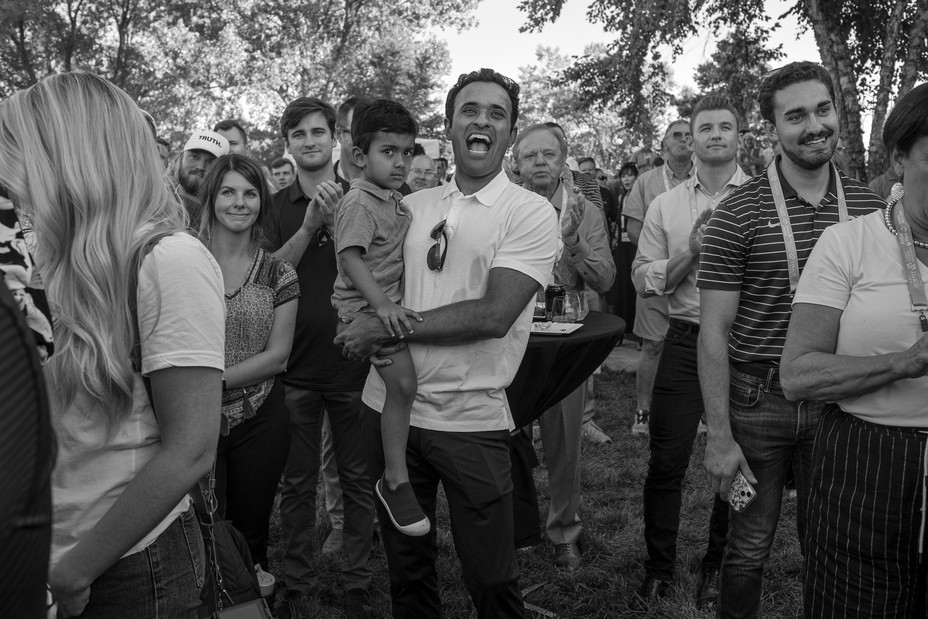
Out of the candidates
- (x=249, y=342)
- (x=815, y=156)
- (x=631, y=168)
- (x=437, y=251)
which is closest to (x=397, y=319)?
(x=437, y=251)

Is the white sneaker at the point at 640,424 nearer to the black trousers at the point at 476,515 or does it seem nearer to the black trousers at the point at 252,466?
the black trousers at the point at 252,466

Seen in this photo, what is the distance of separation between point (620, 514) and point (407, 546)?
8.07 ft

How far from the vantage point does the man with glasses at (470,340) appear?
107 inches

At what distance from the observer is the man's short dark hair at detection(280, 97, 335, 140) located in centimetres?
456

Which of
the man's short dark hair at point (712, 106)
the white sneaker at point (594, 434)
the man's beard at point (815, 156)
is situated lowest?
the white sneaker at point (594, 434)

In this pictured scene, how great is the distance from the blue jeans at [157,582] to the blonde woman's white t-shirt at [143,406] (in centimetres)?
5

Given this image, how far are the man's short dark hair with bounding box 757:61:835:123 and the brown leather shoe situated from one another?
2495 mm

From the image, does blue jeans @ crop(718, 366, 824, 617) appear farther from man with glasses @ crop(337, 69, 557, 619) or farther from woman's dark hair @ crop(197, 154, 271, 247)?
woman's dark hair @ crop(197, 154, 271, 247)

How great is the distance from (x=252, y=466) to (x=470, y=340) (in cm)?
137

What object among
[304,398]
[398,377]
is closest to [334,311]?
[304,398]

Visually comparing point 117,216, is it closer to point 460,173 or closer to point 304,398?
point 460,173

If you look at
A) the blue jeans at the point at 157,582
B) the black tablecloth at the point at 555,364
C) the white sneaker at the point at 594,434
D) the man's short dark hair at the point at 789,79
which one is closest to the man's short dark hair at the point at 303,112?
the black tablecloth at the point at 555,364

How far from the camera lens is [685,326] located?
159 inches

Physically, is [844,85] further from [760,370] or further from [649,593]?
[760,370]
